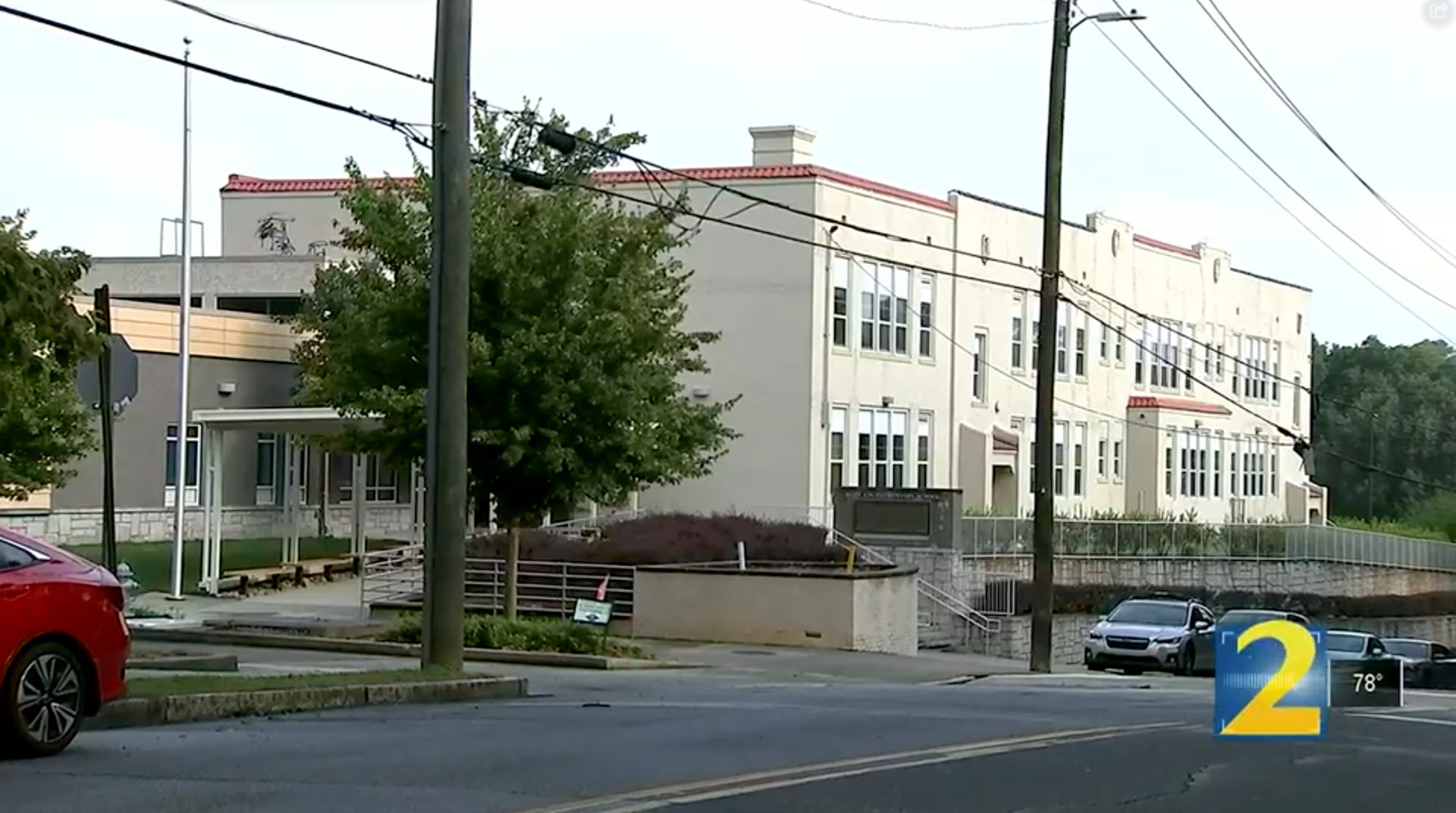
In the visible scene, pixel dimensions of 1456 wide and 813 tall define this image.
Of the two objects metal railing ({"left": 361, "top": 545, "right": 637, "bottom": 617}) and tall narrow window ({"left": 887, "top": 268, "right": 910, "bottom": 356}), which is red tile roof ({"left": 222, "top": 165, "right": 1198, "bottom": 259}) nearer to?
tall narrow window ({"left": 887, "top": 268, "right": 910, "bottom": 356})

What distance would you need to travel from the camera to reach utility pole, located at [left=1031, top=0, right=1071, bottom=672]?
31.2m

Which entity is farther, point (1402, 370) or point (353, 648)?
point (1402, 370)

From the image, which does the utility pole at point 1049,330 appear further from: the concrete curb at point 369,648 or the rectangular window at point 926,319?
the rectangular window at point 926,319

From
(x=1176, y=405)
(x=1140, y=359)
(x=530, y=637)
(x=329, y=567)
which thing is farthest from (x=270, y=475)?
(x=1176, y=405)

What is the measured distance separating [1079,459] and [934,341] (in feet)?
32.6

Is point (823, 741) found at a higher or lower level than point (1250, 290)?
lower

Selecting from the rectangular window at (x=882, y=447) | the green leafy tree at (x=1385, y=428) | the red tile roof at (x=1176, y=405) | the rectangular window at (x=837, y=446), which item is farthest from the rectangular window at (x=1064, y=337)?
the green leafy tree at (x=1385, y=428)

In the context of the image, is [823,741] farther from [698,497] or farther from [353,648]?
[698,497]

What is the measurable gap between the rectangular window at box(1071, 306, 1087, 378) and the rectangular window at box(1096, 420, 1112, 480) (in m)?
2.21

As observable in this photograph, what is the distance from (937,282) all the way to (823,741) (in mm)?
37587

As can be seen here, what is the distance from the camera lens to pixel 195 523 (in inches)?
1836

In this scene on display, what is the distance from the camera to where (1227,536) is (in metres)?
54.4

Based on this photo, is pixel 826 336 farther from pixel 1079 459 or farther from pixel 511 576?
pixel 511 576

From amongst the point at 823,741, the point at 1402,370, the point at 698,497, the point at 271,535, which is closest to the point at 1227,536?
the point at 698,497
